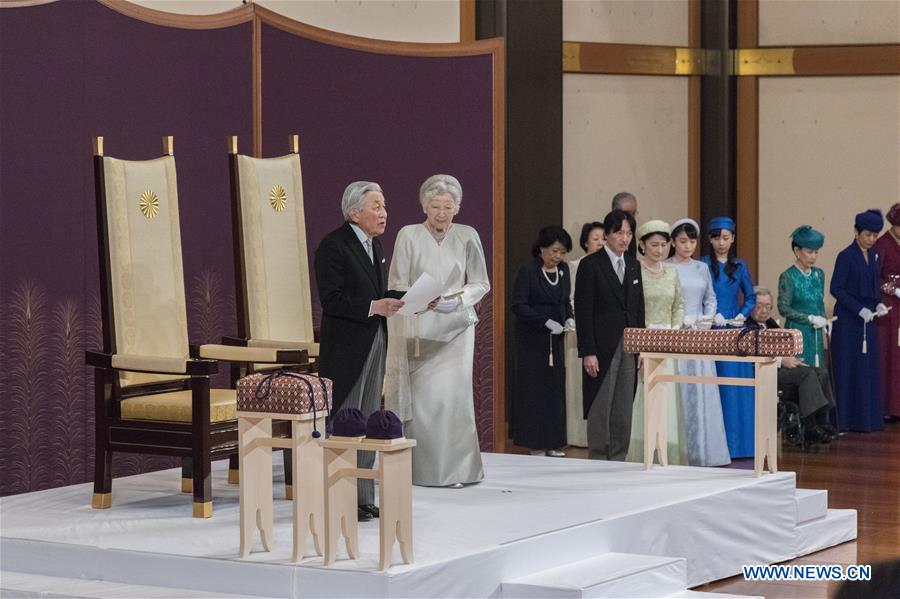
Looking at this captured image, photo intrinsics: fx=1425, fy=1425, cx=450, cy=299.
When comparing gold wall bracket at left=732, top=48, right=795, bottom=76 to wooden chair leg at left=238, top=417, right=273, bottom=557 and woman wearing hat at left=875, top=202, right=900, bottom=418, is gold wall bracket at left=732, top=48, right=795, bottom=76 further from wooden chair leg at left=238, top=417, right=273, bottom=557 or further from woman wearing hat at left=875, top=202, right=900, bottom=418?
wooden chair leg at left=238, top=417, right=273, bottom=557

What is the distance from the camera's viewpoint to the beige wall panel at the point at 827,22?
10.2m

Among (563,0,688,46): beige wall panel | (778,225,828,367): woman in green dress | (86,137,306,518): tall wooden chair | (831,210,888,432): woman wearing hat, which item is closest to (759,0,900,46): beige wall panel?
(563,0,688,46): beige wall panel

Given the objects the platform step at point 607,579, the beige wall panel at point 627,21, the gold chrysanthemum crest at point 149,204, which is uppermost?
the beige wall panel at point 627,21

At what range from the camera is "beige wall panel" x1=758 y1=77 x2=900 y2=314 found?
33.7 ft

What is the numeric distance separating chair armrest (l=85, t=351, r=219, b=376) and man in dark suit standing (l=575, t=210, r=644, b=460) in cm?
239

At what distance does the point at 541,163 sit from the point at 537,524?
4704 millimetres

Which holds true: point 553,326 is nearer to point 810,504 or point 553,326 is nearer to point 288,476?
point 810,504

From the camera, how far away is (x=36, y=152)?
5.53 metres

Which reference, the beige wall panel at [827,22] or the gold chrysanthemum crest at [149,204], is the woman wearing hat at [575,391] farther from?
A: the beige wall panel at [827,22]

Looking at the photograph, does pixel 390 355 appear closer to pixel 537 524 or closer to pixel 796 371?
pixel 537 524

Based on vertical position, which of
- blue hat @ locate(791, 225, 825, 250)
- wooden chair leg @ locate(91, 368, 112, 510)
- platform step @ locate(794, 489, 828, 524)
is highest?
blue hat @ locate(791, 225, 825, 250)

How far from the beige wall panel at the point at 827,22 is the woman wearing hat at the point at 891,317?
1.62 metres

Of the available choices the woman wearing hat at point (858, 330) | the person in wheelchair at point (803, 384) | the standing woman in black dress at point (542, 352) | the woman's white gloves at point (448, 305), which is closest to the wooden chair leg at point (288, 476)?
the woman's white gloves at point (448, 305)

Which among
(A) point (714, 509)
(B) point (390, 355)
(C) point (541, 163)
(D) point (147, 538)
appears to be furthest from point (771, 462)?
(C) point (541, 163)
